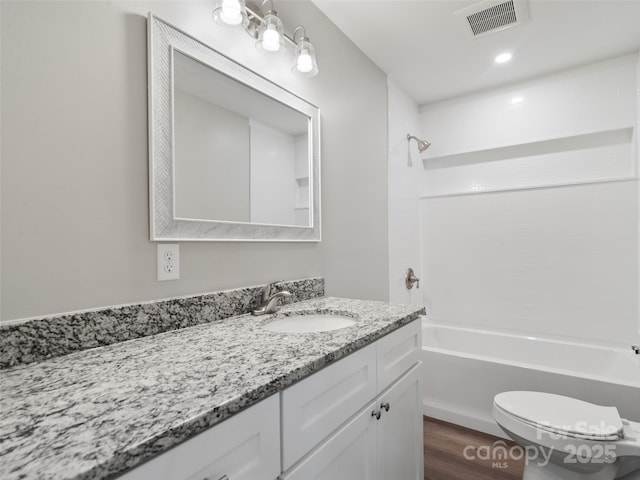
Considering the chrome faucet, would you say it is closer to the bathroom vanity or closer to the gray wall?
the gray wall

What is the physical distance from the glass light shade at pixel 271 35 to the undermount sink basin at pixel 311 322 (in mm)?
1090

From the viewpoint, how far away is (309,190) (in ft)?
5.49

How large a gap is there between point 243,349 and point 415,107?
9.39 feet

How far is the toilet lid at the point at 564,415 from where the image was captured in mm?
1216

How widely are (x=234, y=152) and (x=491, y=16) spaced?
5.38 ft

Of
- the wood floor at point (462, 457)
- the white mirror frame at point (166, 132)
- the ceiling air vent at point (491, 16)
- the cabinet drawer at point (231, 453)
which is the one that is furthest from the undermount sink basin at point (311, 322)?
the ceiling air vent at point (491, 16)

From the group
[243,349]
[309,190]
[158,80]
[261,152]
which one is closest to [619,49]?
[309,190]

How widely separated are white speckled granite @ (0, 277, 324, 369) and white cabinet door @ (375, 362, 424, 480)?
24.9 inches

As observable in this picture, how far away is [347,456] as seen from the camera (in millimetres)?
904

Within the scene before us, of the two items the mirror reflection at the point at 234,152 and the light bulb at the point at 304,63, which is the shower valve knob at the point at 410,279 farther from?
the light bulb at the point at 304,63

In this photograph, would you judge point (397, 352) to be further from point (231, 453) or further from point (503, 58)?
point (503, 58)

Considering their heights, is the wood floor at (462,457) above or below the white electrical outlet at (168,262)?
below

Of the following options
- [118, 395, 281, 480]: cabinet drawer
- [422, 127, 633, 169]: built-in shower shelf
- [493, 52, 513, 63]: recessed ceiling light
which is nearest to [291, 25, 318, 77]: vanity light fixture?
[118, 395, 281, 480]: cabinet drawer

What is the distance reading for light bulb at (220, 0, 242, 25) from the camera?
3.69 ft
